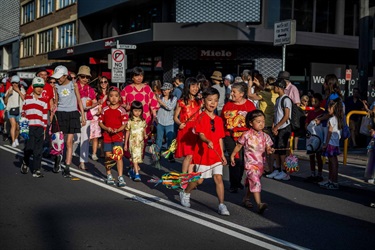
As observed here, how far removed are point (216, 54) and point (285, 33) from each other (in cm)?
1221

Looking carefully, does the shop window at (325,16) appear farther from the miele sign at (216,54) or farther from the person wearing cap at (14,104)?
the person wearing cap at (14,104)

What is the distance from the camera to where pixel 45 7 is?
139 ft

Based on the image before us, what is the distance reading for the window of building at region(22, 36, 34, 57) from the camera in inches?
1799

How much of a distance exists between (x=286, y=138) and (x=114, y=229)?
16.1 feet

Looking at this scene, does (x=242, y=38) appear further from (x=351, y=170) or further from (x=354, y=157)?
(x=351, y=170)

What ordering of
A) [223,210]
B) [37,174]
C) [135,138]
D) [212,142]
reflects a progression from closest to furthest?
1. [223,210]
2. [212,142]
3. [135,138]
4. [37,174]

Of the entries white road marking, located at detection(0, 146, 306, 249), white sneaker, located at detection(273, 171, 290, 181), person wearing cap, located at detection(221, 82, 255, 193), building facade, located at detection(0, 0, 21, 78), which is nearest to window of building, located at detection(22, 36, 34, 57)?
building facade, located at detection(0, 0, 21, 78)

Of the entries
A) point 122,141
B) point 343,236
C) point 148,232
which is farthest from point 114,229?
point 122,141

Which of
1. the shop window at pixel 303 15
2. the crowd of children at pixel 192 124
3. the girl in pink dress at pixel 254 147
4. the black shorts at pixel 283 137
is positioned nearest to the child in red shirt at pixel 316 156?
the crowd of children at pixel 192 124

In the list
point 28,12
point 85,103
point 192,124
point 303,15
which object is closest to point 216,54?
point 303,15

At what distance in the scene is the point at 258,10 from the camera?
22.6 m

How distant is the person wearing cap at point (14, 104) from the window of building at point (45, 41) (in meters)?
26.0

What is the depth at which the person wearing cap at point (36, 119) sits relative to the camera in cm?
964

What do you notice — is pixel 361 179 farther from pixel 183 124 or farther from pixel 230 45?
pixel 230 45
